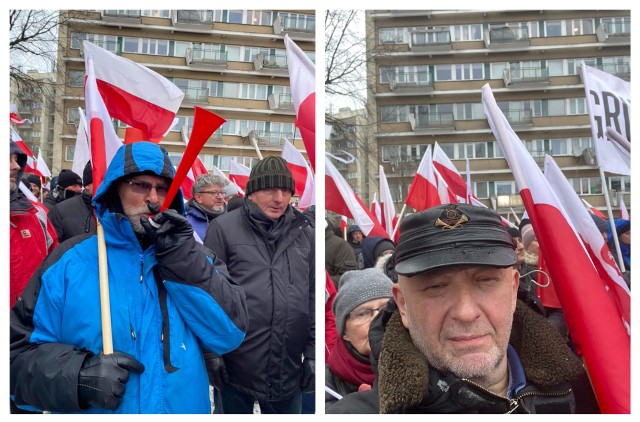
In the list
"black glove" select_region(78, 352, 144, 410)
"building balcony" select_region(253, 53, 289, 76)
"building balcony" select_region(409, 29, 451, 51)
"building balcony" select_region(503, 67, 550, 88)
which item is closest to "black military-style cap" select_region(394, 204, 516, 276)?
"black glove" select_region(78, 352, 144, 410)

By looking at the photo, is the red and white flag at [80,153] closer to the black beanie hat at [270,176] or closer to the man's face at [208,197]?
the man's face at [208,197]

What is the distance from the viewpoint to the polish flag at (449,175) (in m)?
5.33

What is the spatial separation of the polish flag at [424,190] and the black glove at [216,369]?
2.67 meters

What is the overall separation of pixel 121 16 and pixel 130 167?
203 cm

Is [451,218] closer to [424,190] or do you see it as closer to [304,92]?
[304,92]

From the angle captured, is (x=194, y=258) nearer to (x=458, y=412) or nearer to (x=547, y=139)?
(x=458, y=412)

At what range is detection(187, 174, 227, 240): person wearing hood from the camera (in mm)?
3982

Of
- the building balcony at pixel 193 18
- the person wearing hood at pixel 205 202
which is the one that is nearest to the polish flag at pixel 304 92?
the building balcony at pixel 193 18

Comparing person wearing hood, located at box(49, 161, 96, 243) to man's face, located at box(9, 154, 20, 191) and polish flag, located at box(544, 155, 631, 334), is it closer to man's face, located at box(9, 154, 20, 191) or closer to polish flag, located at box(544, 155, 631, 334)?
man's face, located at box(9, 154, 20, 191)

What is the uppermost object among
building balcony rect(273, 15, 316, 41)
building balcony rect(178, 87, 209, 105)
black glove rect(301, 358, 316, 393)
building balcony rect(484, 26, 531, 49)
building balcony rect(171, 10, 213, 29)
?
building balcony rect(484, 26, 531, 49)

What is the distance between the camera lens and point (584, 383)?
6.15 ft

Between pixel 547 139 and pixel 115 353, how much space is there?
19057 mm

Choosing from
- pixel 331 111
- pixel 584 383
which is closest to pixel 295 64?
pixel 331 111

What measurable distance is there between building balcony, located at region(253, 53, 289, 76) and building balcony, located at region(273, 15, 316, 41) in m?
0.29
